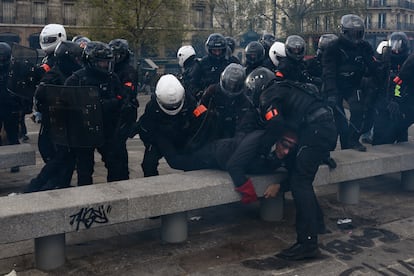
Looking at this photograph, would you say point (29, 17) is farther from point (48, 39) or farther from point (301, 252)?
point (301, 252)

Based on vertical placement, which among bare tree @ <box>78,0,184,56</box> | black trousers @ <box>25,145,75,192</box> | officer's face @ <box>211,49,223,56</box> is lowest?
black trousers @ <box>25,145,75,192</box>

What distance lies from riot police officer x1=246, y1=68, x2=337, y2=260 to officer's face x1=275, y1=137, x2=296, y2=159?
0.26ft

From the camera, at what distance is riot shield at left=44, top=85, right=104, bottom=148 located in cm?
507

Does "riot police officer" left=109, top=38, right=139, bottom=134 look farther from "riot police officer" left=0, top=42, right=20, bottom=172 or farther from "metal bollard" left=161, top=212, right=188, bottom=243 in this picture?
"riot police officer" left=0, top=42, right=20, bottom=172

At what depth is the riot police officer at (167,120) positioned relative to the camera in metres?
5.46

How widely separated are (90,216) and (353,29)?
177 inches

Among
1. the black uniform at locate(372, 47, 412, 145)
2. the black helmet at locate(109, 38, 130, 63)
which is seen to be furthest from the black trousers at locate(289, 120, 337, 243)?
the black uniform at locate(372, 47, 412, 145)

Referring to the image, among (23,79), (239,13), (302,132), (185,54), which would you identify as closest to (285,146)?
(302,132)

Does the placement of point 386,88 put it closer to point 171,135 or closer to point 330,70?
point 330,70

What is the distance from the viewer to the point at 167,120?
5621 mm

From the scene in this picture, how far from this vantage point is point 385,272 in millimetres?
4531

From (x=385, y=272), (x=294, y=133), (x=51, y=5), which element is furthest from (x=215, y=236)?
(x=51, y=5)

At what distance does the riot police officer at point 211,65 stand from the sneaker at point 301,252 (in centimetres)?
367

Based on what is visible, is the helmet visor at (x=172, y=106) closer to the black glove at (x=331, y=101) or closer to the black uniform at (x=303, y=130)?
the black uniform at (x=303, y=130)
